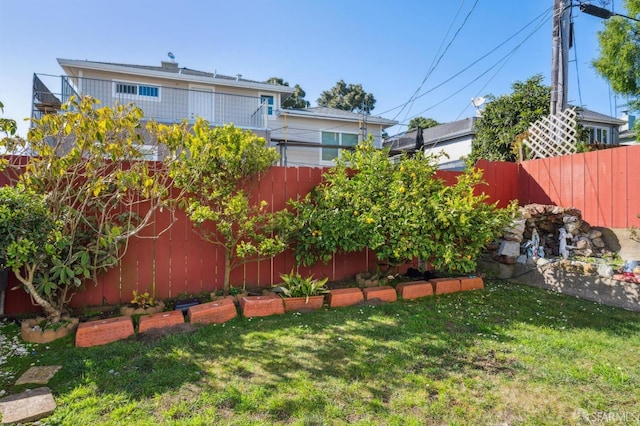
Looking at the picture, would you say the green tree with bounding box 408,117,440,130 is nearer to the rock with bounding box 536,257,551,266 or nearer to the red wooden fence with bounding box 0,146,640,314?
the red wooden fence with bounding box 0,146,640,314

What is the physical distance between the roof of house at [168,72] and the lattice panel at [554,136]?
→ 30.6 feet

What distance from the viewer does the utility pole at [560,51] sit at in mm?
8047

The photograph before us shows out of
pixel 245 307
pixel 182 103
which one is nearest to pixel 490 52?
pixel 182 103

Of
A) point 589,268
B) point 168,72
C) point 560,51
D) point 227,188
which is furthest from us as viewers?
point 168,72

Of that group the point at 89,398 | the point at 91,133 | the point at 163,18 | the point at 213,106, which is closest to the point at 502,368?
the point at 89,398

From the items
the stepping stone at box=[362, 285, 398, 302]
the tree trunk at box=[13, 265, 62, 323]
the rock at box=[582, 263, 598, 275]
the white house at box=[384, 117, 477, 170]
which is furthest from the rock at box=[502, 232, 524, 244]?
the white house at box=[384, 117, 477, 170]

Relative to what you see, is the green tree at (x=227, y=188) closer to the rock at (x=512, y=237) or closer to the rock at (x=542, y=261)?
the rock at (x=512, y=237)

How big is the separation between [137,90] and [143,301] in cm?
1076

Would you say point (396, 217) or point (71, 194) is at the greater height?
point (71, 194)

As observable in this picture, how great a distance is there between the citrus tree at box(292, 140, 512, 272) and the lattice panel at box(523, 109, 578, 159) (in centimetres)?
406

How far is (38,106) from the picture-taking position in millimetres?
9367

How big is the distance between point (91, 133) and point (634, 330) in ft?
17.6

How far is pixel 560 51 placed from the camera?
8148mm

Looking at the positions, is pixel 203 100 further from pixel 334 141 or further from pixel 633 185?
pixel 633 185
